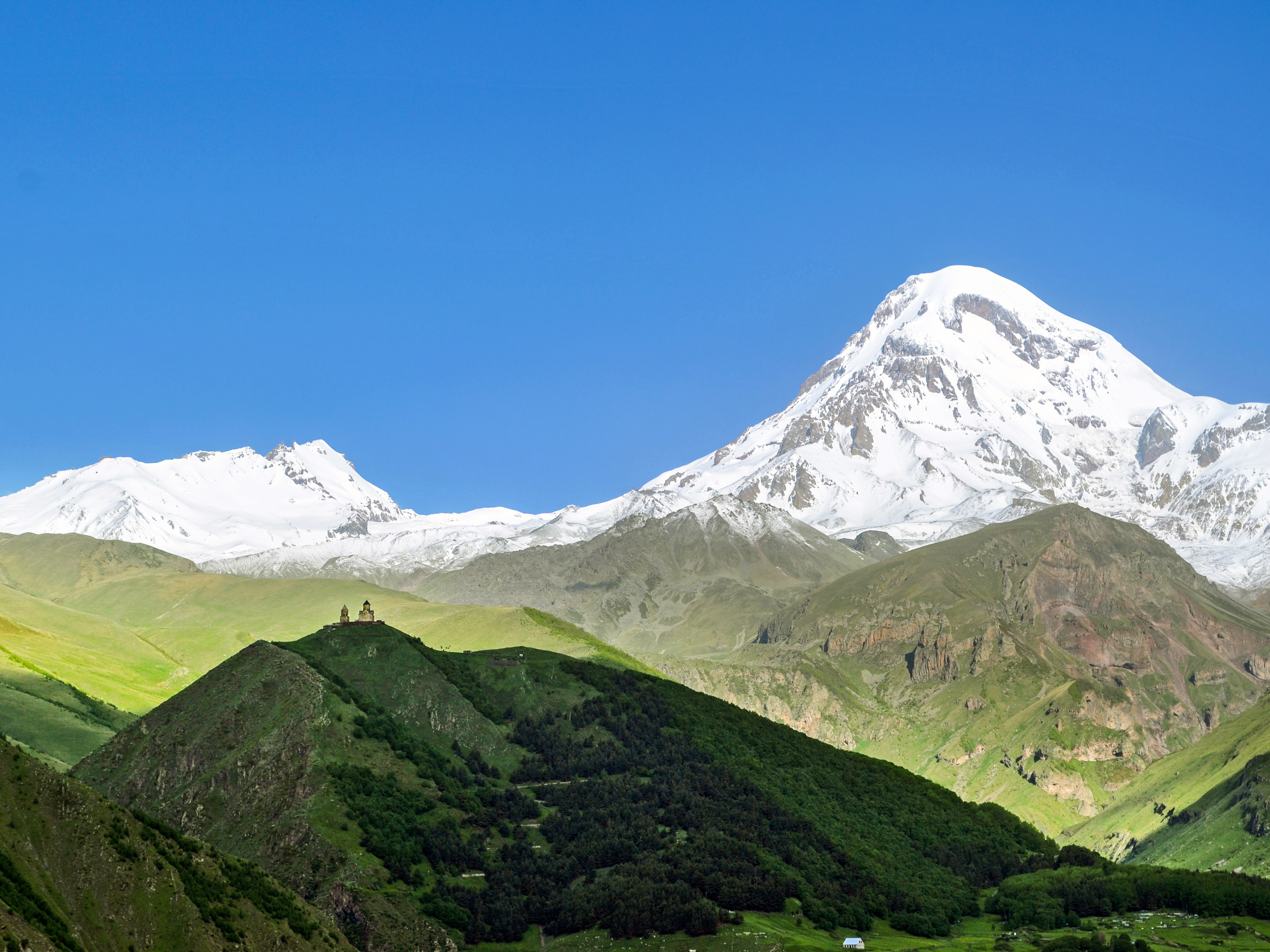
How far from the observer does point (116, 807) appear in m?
138

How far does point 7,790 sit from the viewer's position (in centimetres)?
12494

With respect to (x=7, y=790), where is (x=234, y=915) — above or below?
below

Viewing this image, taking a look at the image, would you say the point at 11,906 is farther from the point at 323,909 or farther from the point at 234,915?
the point at 323,909

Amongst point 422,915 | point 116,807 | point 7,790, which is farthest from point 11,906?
point 422,915

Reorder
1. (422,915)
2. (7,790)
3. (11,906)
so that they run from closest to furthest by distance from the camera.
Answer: (11,906) < (7,790) < (422,915)

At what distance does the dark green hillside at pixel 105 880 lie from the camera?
117m

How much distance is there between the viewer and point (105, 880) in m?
127

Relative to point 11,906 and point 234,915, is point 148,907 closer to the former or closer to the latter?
point 234,915

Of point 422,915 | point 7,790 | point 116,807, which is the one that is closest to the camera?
point 7,790

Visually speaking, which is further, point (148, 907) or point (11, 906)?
point (148, 907)

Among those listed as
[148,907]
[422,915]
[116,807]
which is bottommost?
[422,915]

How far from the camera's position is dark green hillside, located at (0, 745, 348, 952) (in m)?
117

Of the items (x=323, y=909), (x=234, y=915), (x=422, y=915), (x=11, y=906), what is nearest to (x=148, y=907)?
(x=234, y=915)

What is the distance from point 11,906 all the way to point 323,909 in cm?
8659
